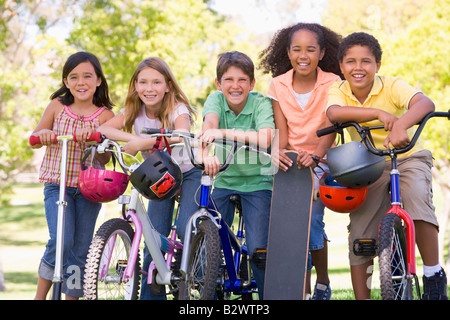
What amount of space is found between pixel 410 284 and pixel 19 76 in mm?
11521

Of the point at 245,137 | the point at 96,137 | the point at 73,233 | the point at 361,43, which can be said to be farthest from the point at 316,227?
the point at 73,233

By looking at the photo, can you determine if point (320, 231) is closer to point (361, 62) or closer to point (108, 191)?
point (361, 62)

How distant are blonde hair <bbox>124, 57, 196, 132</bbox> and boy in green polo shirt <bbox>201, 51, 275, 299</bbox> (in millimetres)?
344

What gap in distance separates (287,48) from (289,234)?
146cm

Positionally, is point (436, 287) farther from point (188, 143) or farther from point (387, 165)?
point (188, 143)

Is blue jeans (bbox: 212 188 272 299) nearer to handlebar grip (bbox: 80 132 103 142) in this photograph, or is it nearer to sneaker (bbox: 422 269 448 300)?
handlebar grip (bbox: 80 132 103 142)

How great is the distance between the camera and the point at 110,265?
3674mm

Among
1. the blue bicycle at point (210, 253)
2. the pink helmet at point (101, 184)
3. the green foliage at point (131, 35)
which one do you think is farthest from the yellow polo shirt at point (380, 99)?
the green foliage at point (131, 35)

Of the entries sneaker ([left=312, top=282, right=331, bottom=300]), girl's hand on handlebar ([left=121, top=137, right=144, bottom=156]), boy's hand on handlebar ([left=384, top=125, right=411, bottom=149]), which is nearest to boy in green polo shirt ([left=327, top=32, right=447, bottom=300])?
boy's hand on handlebar ([left=384, top=125, right=411, bottom=149])

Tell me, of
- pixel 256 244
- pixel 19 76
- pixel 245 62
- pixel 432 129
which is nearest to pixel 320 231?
pixel 256 244

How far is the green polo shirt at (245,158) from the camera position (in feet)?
13.9

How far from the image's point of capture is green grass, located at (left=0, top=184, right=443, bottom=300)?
15641 mm

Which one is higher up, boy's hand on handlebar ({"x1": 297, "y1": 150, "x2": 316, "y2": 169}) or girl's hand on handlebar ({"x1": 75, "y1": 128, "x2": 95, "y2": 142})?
girl's hand on handlebar ({"x1": 75, "y1": 128, "x2": 95, "y2": 142})

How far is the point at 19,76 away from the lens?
13.0m
